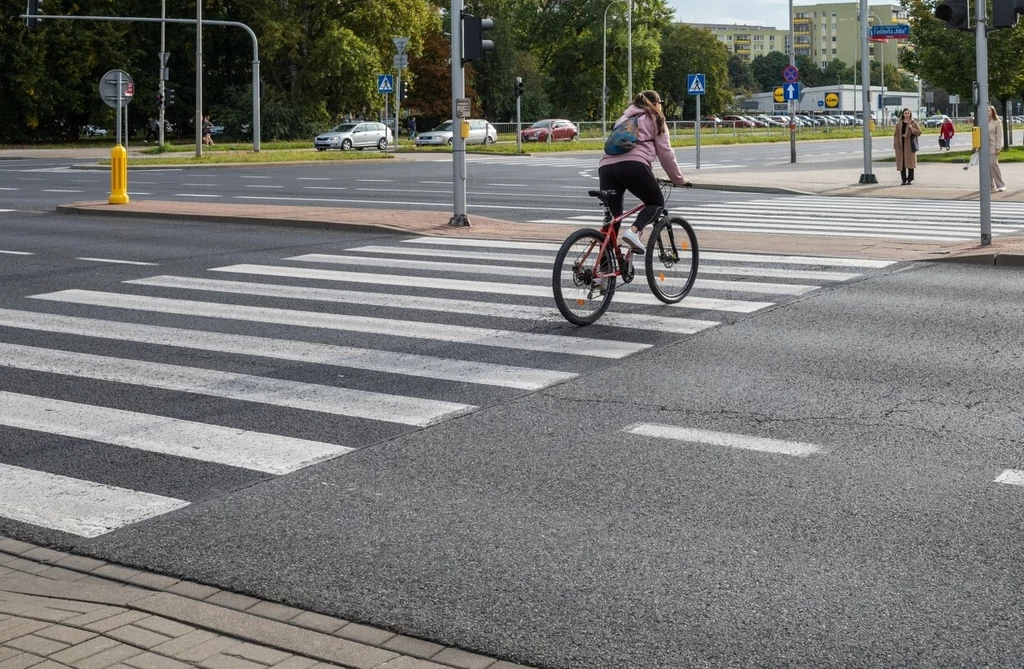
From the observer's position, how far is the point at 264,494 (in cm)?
604

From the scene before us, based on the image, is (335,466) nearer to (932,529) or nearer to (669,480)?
(669,480)

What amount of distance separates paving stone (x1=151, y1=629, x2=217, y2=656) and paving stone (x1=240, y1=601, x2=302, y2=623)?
0.24 meters

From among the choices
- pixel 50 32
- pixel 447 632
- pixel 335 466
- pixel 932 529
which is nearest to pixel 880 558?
pixel 932 529

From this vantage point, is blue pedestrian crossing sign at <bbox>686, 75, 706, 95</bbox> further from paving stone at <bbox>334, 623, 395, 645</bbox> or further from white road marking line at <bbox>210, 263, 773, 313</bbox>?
paving stone at <bbox>334, 623, 395, 645</bbox>

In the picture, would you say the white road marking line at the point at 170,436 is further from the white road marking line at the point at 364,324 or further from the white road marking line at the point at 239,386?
the white road marking line at the point at 364,324

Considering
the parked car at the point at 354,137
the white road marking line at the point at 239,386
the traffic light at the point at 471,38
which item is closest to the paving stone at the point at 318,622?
the white road marking line at the point at 239,386

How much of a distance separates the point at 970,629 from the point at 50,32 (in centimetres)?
7012

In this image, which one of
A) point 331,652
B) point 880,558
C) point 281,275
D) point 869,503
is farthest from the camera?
point 281,275

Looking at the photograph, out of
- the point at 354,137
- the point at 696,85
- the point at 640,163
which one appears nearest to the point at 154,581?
the point at 640,163

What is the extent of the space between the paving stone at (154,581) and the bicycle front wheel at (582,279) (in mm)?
5681

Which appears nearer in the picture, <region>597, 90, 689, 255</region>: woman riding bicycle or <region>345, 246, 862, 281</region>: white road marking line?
<region>597, 90, 689, 255</region>: woman riding bicycle

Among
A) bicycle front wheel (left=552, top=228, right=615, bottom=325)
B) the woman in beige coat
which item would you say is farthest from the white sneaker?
the woman in beige coat

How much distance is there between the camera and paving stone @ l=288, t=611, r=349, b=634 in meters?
4.48

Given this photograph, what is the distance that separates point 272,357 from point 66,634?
16.4 feet
